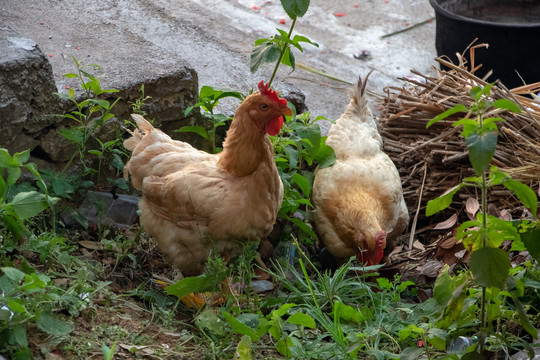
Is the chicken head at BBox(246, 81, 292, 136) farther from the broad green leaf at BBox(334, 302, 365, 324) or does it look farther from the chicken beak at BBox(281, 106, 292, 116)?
the broad green leaf at BBox(334, 302, 365, 324)

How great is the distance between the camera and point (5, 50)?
329 centimetres

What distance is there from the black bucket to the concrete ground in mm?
751

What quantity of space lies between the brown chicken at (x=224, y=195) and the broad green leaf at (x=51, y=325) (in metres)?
1.01

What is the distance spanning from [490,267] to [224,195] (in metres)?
1.45

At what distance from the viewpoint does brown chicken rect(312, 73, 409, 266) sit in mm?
3574

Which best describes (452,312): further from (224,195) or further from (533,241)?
(224,195)

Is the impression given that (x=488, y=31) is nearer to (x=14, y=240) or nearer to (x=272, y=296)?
(x=272, y=296)

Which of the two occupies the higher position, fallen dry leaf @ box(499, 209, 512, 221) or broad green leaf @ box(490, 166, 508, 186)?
broad green leaf @ box(490, 166, 508, 186)

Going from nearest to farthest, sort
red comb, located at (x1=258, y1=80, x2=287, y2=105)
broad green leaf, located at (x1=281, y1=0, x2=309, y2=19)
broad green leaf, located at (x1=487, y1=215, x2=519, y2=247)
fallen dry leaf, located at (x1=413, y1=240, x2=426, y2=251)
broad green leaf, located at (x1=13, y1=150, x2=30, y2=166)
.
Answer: broad green leaf, located at (x1=487, y1=215, x2=519, y2=247) → broad green leaf, located at (x1=13, y1=150, x2=30, y2=166) → broad green leaf, located at (x1=281, y1=0, x2=309, y2=19) → red comb, located at (x1=258, y1=80, x2=287, y2=105) → fallen dry leaf, located at (x1=413, y1=240, x2=426, y2=251)

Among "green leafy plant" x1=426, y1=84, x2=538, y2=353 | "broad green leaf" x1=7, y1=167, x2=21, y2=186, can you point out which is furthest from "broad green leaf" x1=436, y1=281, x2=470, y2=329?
"broad green leaf" x1=7, y1=167, x2=21, y2=186

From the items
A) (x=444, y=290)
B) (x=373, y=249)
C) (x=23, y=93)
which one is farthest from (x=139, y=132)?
(x=444, y=290)

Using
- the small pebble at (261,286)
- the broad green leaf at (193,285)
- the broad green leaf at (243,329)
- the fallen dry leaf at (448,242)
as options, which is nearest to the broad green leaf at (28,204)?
the broad green leaf at (193,285)

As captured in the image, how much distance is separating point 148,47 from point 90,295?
208cm

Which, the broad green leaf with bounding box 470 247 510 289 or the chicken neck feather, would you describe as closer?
the broad green leaf with bounding box 470 247 510 289
